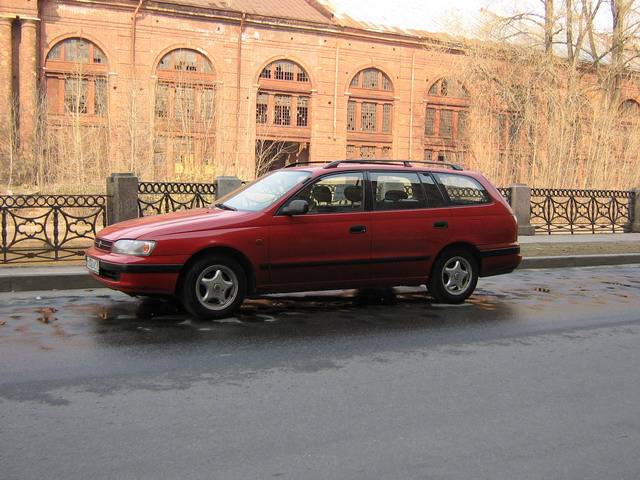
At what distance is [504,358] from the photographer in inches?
245

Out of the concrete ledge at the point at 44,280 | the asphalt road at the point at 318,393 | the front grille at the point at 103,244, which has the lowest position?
the asphalt road at the point at 318,393

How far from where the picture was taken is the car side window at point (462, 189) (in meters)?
9.10

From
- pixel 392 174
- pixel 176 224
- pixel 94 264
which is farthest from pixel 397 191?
pixel 94 264

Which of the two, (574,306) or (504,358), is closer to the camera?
(504,358)

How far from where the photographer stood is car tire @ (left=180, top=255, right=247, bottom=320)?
7508mm

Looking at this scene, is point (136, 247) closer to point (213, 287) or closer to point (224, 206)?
point (213, 287)

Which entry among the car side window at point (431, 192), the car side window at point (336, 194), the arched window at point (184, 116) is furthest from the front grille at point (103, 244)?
the arched window at point (184, 116)

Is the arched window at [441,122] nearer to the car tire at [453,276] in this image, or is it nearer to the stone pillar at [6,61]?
the stone pillar at [6,61]

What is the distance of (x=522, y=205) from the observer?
60.2 ft

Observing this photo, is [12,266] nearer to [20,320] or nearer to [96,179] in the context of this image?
[20,320]

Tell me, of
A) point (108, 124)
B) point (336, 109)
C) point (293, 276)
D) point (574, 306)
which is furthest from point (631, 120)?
point (293, 276)

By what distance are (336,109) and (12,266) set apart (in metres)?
33.7

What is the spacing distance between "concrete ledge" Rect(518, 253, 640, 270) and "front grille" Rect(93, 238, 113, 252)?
8.08m

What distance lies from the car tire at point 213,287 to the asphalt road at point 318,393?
208 millimetres
